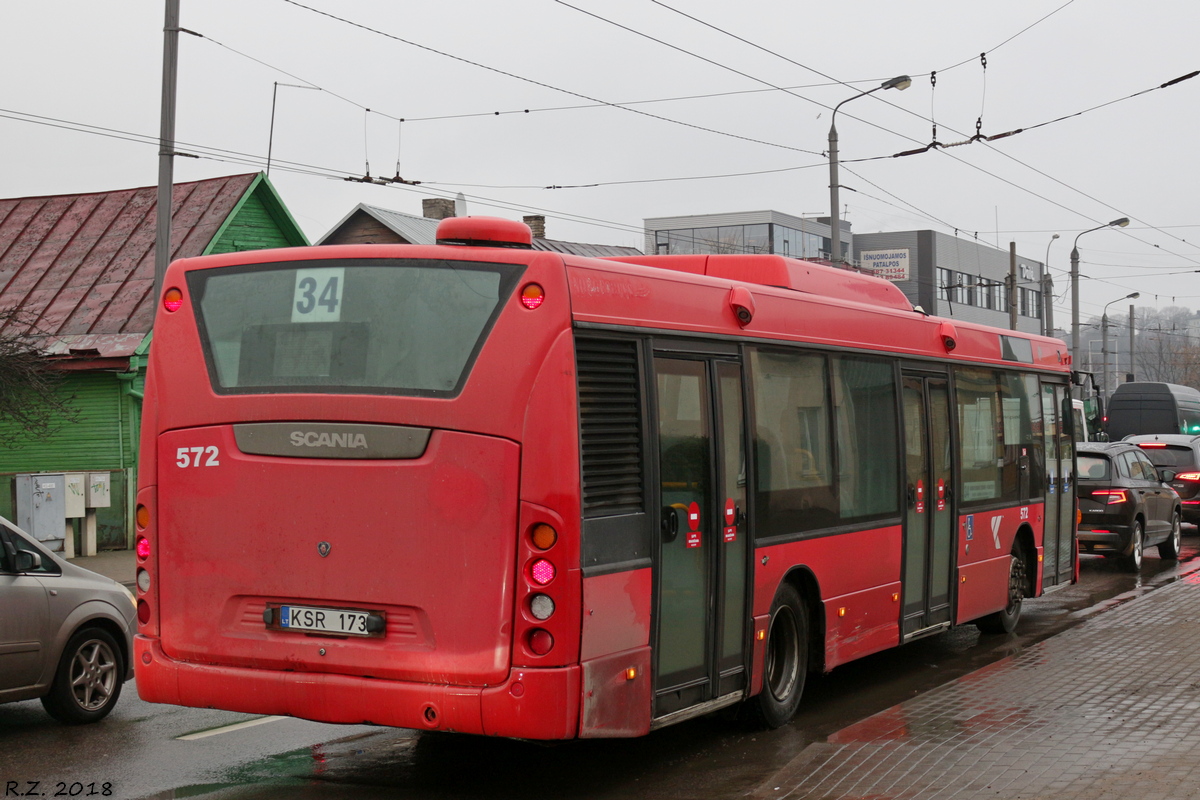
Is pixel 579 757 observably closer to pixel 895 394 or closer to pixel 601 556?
pixel 601 556

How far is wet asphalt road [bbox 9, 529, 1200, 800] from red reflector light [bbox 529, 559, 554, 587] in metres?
1.41

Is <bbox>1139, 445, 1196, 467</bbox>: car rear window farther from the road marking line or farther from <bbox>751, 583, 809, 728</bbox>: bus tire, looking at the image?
the road marking line

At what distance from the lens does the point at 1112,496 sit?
1867cm

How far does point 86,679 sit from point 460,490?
3.92 meters

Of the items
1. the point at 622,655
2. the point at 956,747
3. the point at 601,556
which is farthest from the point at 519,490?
the point at 956,747

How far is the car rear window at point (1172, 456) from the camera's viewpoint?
24.0 m

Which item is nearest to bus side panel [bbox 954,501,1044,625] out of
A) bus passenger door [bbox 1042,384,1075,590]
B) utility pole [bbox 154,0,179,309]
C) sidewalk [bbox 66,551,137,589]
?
bus passenger door [bbox 1042,384,1075,590]

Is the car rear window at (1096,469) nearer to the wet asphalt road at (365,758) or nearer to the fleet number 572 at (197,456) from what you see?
the wet asphalt road at (365,758)

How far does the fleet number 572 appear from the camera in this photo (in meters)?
6.72

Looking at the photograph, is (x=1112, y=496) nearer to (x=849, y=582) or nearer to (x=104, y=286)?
(x=849, y=582)

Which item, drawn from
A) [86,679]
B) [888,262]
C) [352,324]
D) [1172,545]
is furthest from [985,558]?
[888,262]

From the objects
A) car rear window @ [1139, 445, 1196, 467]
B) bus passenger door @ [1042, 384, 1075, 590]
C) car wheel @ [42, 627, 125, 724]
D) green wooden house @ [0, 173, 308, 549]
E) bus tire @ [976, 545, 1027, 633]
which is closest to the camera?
car wheel @ [42, 627, 125, 724]

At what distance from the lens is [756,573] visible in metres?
7.88

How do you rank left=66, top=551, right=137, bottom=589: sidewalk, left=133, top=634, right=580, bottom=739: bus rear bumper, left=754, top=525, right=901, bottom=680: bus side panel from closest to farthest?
left=133, top=634, right=580, bottom=739: bus rear bumper → left=754, top=525, right=901, bottom=680: bus side panel → left=66, top=551, right=137, bottom=589: sidewalk
